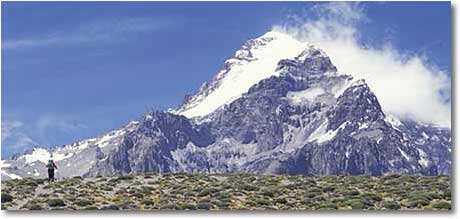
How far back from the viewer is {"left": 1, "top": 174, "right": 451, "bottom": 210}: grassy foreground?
2359 cm

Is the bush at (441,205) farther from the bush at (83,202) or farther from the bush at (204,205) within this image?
the bush at (83,202)

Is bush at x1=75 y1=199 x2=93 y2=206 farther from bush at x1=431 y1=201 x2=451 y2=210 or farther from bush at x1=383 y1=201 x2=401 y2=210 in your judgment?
bush at x1=431 y1=201 x2=451 y2=210

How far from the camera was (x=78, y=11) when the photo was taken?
84.7 feet

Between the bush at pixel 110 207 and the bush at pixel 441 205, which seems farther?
the bush at pixel 110 207

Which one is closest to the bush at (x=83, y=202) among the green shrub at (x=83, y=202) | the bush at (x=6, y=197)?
the green shrub at (x=83, y=202)

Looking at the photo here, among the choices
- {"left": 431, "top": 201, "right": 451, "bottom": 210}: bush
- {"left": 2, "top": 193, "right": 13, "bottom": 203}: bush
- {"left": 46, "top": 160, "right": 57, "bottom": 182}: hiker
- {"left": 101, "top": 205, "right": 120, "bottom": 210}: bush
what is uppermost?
{"left": 46, "top": 160, "right": 57, "bottom": 182}: hiker

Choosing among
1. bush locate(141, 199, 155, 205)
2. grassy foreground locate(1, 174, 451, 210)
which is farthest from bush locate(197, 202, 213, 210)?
bush locate(141, 199, 155, 205)

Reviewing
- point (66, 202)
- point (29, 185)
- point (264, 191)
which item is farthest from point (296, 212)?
point (29, 185)

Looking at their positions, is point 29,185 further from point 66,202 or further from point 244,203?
point 244,203

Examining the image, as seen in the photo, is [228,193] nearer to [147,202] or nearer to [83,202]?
[147,202]

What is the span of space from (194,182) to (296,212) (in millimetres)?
4987

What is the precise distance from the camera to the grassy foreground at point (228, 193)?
77.4ft

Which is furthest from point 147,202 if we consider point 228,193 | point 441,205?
point 441,205

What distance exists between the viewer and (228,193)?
25391 millimetres
